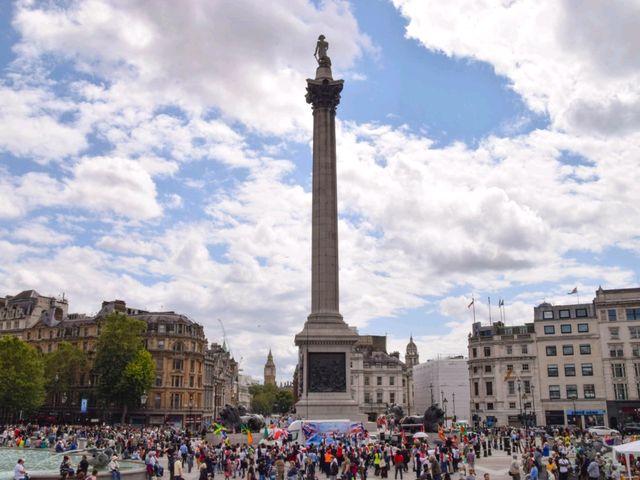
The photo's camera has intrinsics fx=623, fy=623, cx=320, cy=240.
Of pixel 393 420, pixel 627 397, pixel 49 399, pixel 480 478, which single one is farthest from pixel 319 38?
pixel 49 399

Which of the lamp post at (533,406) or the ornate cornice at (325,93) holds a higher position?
the ornate cornice at (325,93)

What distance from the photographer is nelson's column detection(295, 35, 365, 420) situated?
5066cm

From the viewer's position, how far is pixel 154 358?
96375mm

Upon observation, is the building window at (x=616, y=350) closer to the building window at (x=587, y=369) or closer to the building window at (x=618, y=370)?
the building window at (x=618, y=370)

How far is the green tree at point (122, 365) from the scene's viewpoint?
8300 centimetres

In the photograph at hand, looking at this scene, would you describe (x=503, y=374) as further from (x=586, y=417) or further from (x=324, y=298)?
(x=324, y=298)

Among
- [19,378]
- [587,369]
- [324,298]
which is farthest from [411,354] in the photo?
[324,298]

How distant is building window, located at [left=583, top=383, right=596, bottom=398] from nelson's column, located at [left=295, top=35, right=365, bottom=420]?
4865cm

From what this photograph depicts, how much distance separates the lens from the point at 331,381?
5103 centimetres

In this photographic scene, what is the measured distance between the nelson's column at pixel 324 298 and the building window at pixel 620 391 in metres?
49.1

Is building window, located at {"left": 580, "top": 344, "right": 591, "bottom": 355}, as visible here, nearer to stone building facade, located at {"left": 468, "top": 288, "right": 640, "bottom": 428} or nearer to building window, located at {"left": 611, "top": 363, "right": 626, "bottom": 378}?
stone building facade, located at {"left": 468, "top": 288, "right": 640, "bottom": 428}

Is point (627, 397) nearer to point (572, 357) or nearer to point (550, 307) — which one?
point (572, 357)

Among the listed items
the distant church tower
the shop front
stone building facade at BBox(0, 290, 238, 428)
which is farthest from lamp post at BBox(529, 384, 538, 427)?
the distant church tower

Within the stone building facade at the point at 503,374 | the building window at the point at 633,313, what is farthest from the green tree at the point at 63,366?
the building window at the point at 633,313
